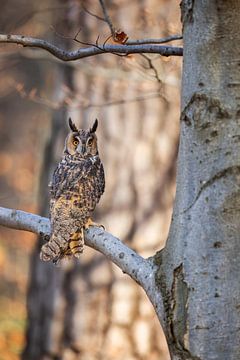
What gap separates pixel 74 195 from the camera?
407 centimetres

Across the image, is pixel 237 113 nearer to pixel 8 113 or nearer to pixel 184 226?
pixel 184 226

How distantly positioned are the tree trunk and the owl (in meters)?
1.19

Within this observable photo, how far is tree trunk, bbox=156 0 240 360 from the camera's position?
233 cm

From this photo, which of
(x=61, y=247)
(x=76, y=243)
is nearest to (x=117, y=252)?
(x=61, y=247)

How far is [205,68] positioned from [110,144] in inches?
155

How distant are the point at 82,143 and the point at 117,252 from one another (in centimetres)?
190

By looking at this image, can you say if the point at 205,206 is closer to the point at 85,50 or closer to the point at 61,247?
the point at 85,50

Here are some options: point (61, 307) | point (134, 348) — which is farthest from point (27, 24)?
point (134, 348)

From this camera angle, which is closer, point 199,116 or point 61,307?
point 199,116

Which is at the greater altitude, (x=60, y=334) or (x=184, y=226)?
(x=60, y=334)

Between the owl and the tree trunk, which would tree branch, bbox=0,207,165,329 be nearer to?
the tree trunk

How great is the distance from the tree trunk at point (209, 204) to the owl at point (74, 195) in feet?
3.90

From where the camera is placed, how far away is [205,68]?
240cm

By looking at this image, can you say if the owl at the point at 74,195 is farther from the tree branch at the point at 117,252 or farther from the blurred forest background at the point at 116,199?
the blurred forest background at the point at 116,199
